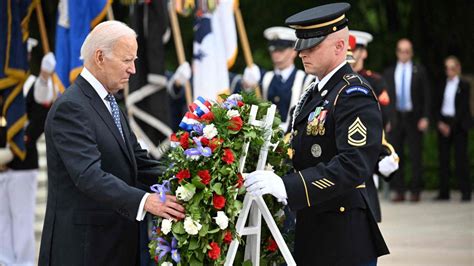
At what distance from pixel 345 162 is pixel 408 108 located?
1080 centimetres

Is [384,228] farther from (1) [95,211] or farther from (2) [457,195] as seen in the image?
(1) [95,211]

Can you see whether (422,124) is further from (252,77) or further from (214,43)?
(214,43)

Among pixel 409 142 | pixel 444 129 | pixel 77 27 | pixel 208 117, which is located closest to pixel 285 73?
pixel 77 27

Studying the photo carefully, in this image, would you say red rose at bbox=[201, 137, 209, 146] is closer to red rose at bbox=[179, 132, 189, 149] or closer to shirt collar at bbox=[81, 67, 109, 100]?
red rose at bbox=[179, 132, 189, 149]

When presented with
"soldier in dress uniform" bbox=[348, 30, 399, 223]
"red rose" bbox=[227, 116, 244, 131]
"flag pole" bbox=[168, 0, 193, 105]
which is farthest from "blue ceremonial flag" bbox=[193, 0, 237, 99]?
"red rose" bbox=[227, 116, 244, 131]

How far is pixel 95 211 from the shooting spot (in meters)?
4.89

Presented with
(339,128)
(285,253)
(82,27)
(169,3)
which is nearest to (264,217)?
(285,253)

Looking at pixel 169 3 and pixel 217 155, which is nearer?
pixel 217 155

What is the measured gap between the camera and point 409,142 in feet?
50.1

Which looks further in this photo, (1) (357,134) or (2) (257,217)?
(2) (257,217)

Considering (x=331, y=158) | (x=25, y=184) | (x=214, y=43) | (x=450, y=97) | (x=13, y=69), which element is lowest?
(x=450, y=97)

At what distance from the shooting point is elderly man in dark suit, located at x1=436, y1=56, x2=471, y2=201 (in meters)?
15.1

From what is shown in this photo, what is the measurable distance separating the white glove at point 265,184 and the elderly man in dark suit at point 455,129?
1085 cm

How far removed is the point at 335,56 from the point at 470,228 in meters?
7.65
